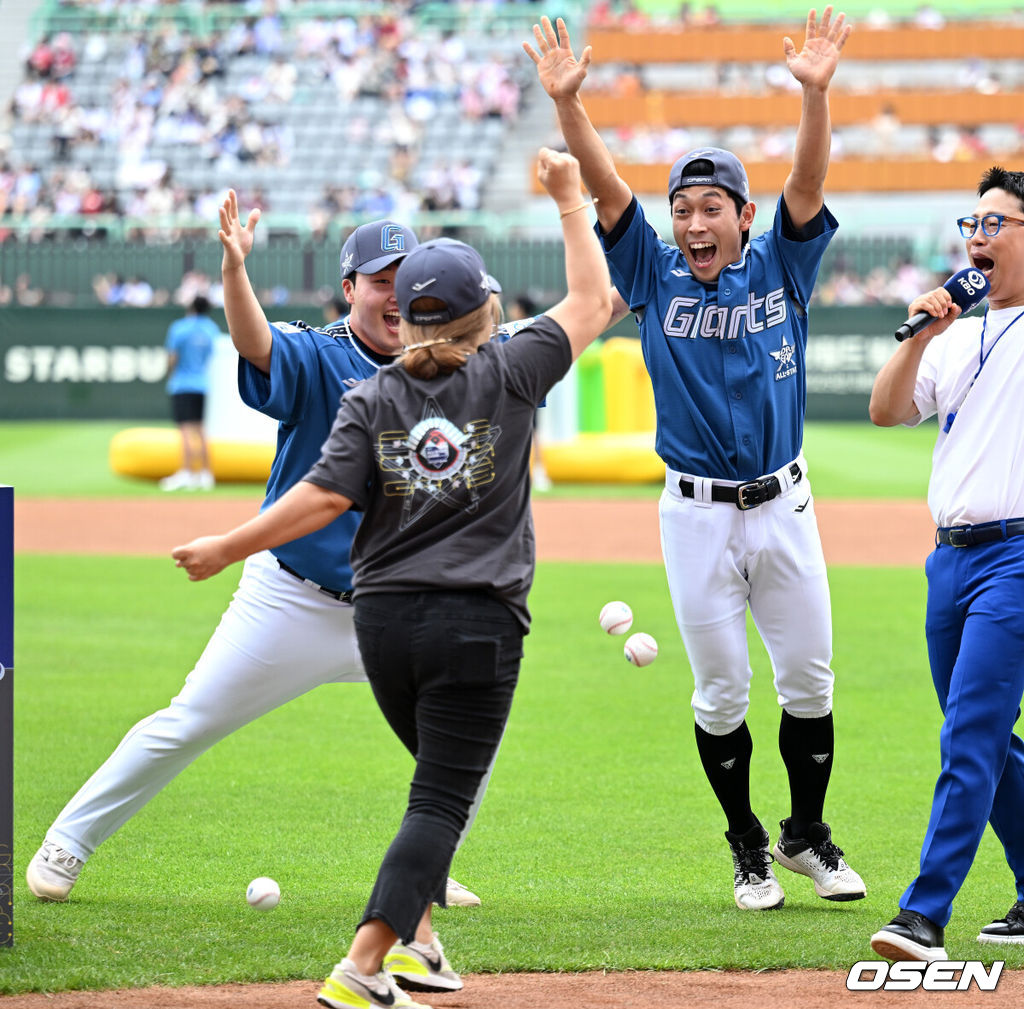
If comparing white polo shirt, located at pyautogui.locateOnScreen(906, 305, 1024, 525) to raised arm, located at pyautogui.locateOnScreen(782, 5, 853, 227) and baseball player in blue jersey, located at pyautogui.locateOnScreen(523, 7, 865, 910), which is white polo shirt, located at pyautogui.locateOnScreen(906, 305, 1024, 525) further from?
raised arm, located at pyautogui.locateOnScreen(782, 5, 853, 227)

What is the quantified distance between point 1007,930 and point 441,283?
2.73 metres

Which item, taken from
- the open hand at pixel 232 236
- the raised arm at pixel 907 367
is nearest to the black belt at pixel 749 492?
the raised arm at pixel 907 367

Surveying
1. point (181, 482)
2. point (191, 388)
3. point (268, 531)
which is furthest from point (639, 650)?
point (181, 482)

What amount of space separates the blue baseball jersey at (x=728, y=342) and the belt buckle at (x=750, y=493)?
4 cm

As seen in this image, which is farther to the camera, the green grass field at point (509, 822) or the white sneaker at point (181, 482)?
the white sneaker at point (181, 482)

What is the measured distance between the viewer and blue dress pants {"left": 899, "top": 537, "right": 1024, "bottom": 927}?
4316mm

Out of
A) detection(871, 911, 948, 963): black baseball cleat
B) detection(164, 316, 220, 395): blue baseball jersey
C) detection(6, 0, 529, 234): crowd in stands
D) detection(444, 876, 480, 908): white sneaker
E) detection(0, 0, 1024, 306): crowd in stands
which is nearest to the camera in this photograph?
detection(871, 911, 948, 963): black baseball cleat

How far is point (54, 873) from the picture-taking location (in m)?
5.06

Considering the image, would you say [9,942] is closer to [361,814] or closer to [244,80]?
[361,814]

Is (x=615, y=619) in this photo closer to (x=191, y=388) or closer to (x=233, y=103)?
(x=191, y=388)

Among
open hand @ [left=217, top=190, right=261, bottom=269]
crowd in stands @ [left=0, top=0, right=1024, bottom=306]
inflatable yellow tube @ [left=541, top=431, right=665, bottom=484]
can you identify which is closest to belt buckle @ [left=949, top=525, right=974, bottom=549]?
open hand @ [left=217, top=190, right=261, bottom=269]

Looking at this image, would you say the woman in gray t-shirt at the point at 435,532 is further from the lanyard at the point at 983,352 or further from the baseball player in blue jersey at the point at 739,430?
the lanyard at the point at 983,352

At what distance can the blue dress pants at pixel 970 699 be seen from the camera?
4316mm

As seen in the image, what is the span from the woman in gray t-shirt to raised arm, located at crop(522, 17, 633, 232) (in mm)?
984
